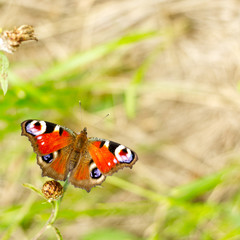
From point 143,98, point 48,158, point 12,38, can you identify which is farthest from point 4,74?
point 143,98

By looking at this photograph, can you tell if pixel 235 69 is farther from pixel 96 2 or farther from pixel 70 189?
pixel 70 189

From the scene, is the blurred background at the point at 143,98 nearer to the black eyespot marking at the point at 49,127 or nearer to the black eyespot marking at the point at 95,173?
the black eyespot marking at the point at 49,127

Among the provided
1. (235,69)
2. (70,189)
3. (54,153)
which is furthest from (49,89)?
(235,69)

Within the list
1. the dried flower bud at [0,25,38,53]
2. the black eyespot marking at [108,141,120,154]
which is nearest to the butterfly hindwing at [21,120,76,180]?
the black eyespot marking at [108,141,120,154]

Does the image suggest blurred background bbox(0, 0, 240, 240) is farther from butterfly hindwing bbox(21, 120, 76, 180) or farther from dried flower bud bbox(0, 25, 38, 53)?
dried flower bud bbox(0, 25, 38, 53)

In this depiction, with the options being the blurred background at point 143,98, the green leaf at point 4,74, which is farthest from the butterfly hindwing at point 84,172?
the blurred background at point 143,98

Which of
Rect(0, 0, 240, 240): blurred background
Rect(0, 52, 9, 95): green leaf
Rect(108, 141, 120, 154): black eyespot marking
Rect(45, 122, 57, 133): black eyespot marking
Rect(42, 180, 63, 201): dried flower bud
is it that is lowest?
Rect(42, 180, 63, 201): dried flower bud

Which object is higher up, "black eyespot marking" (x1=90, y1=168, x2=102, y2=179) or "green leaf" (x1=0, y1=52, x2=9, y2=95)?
"green leaf" (x1=0, y1=52, x2=9, y2=95)
